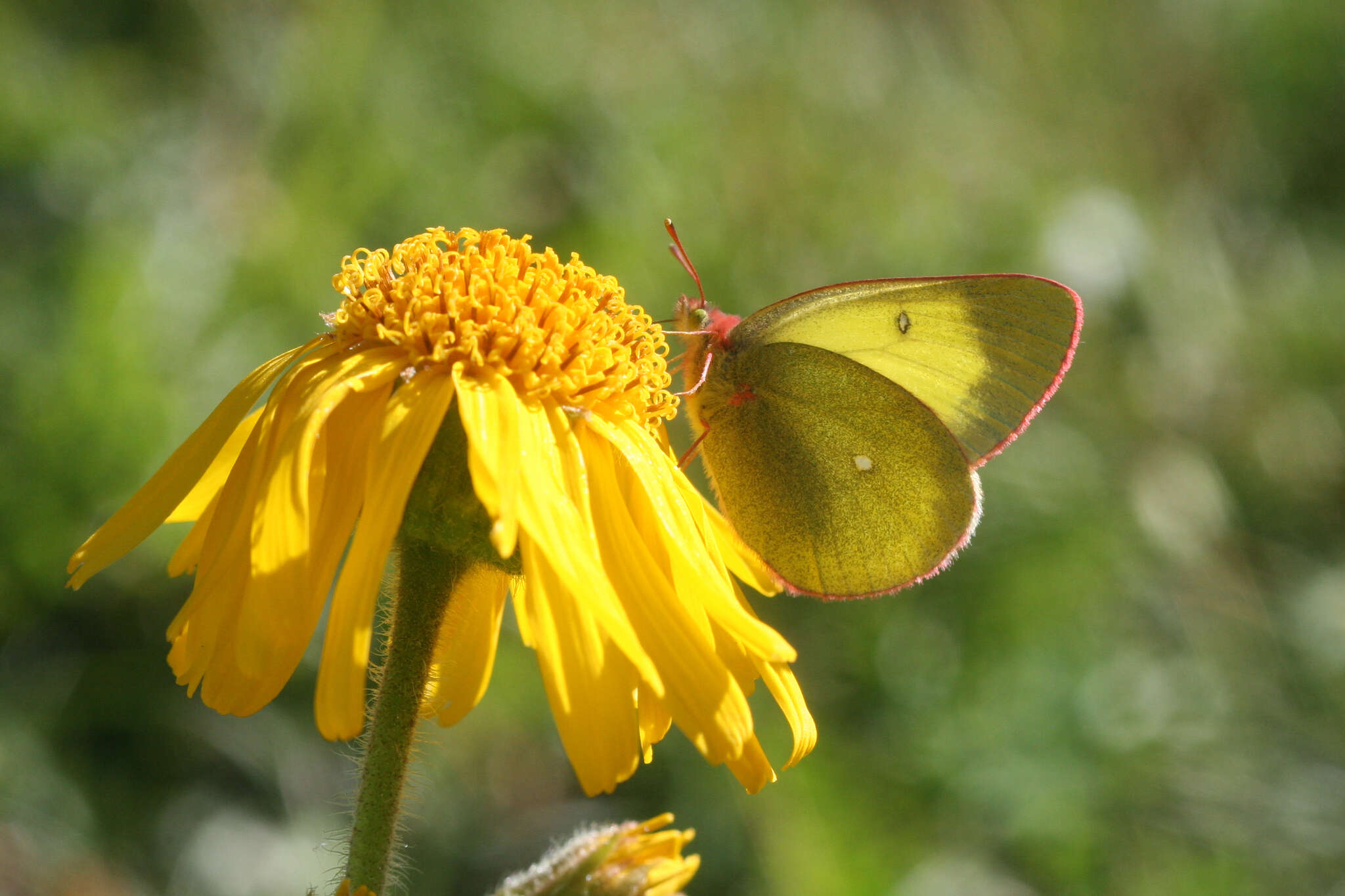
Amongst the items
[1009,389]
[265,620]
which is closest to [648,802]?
[1009,389]

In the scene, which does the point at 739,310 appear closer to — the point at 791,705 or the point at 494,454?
the point at 791,705

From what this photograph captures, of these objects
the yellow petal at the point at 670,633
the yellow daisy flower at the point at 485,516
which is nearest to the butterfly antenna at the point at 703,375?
the yellow daisy flower at the point at 485,516

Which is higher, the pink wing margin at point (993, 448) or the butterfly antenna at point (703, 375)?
the butterfly antenna at point (703, 375)

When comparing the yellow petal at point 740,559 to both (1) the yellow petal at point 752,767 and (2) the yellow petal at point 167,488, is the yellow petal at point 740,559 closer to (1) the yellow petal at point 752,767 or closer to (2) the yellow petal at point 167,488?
(1) the yellow petal at point 752,767

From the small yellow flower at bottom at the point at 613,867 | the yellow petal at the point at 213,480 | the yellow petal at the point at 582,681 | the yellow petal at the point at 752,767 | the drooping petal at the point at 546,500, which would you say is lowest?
the small yellow flower at bottom at the point at 613,867

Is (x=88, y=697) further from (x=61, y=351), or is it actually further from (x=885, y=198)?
(x=885, y=198)

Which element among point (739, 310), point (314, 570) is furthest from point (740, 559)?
point (739, 310)
